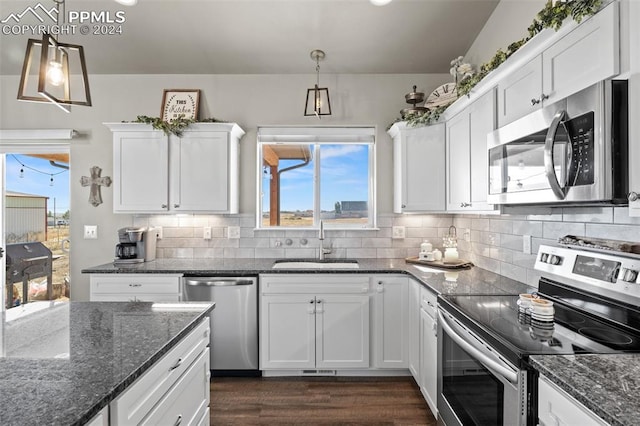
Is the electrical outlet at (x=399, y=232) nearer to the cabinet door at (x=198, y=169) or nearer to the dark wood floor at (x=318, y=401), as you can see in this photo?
the dark wood floor at (x=318, y=401)

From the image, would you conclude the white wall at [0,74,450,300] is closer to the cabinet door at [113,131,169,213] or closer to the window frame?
the window frame

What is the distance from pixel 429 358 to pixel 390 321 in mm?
541

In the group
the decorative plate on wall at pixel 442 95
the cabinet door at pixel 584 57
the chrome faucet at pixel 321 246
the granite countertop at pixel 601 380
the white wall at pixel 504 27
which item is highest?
the white wall at pixel 504 27

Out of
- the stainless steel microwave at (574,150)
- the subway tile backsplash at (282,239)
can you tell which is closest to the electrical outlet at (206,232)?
the subway tile backsplash at (282,239)

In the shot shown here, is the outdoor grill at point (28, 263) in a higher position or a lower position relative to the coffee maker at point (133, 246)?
lower

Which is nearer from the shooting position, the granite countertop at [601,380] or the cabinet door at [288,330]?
the granite countertop at [601,380]

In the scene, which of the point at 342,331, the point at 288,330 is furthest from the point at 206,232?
the point at 342,331

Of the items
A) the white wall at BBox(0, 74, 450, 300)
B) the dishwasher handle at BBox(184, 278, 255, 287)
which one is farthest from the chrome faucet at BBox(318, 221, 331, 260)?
the dishwasher handle at BBox(184, 278, 255, 287)

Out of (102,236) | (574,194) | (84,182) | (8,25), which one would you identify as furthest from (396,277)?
(8,25)

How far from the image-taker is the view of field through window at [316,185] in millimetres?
3412

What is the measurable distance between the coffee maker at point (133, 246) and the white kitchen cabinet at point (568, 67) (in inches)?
117

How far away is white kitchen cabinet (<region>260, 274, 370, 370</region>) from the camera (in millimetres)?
2689

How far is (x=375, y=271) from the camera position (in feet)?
8.79

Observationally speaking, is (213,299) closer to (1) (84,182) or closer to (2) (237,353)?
(2) (237,353)
